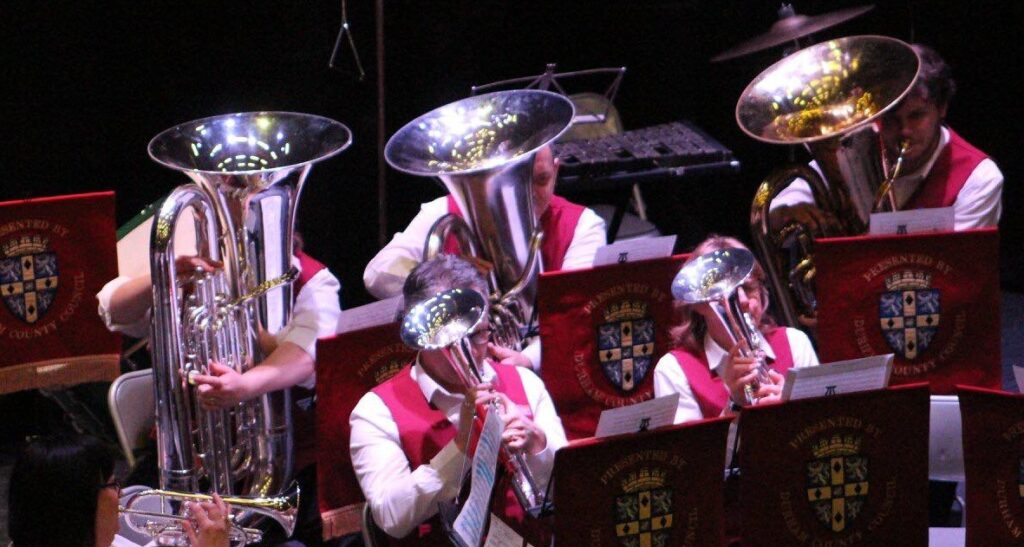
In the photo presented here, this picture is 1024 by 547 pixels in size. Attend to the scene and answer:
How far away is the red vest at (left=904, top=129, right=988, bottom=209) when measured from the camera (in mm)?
4047

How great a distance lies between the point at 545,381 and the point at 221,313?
2.67 feet

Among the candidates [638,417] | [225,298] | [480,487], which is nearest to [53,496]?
[480,487]

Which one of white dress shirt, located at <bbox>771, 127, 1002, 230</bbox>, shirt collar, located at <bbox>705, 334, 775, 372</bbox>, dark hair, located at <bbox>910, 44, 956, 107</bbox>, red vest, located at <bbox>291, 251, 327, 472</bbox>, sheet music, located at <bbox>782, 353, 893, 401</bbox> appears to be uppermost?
dark hair, located at <bbox>910, 44, 956, 107</bbox>

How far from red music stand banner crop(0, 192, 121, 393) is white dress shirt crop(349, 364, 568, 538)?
95 centimetres

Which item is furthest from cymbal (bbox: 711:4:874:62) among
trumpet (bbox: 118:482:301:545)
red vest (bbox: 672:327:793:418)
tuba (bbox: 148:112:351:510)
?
trumpet (bbox: 118:482:301:545)

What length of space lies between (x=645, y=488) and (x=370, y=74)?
9.48 feet

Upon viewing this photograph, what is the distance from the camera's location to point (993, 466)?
2.87m

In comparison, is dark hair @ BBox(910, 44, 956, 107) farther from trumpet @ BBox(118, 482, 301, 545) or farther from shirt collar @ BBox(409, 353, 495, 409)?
trumpet @ BBox(118, 482, 301, 545)

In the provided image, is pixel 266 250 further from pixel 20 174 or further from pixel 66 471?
pixel 20 174

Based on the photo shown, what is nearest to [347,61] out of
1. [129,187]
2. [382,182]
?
[382,182]

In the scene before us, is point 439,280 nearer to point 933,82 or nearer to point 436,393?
point 436,393

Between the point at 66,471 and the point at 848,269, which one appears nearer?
the point at 66,471

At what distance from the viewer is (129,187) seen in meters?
5.08

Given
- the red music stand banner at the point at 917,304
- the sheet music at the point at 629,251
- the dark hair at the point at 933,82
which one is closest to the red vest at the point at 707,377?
the red music stand banner at the point at 917,304
